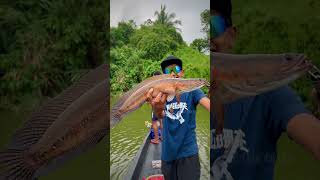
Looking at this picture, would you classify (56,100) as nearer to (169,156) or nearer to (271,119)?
(169,156)

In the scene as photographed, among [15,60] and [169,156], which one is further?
[15,60]

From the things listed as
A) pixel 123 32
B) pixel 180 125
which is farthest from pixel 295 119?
pixel 123 32

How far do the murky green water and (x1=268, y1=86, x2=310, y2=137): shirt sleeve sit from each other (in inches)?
9.4

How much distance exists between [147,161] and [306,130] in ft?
1.81

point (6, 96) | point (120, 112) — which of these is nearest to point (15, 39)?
point (6, 96)

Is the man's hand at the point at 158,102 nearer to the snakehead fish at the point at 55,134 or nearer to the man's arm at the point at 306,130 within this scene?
the snakehead fish at the point at 55,134

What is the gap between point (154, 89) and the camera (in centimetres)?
154

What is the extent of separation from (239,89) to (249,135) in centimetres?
18

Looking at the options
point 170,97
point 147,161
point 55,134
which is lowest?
point 147,161

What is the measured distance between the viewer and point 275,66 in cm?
152

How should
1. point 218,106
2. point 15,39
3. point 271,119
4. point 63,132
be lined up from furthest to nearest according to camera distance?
point 15,39
point 218,106
point 271,119
point 63,132

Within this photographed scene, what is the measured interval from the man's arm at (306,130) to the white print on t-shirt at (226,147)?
0.24 meters

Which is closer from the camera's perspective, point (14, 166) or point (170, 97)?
point (14, 166)

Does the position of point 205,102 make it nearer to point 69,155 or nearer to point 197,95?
point 197,95
